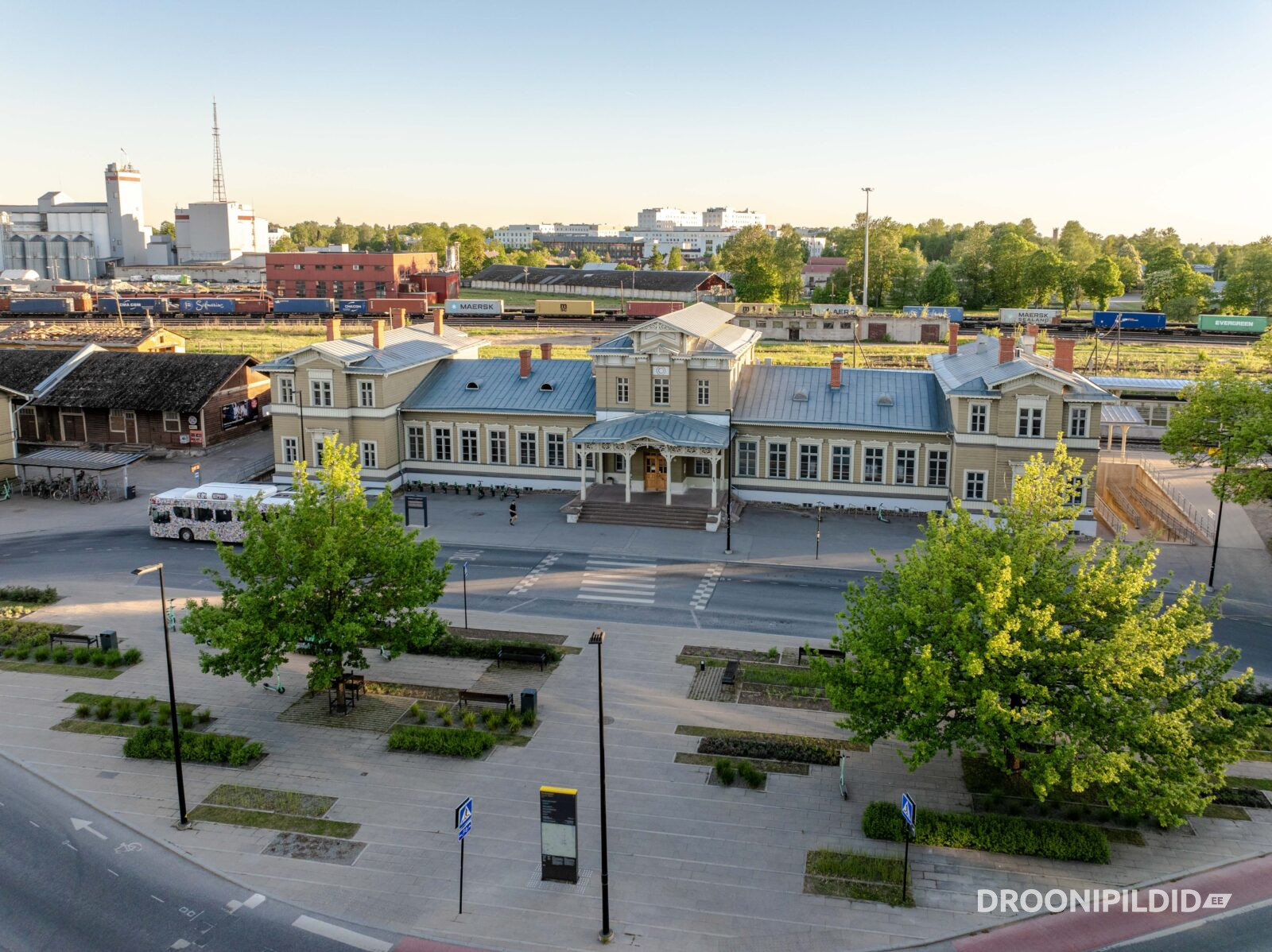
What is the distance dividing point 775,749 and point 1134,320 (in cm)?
11985

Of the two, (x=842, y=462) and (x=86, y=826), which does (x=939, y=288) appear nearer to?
(x=842, y=462)

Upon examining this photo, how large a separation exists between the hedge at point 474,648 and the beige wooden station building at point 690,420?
1657cm

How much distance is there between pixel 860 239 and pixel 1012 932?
159 metres

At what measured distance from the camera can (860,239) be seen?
170 m

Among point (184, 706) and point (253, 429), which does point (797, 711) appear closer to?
point (184, 706)

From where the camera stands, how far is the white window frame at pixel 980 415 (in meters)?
49.0

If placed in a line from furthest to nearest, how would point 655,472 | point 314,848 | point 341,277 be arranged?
point 341,277 → point 655,472 → point 314,848

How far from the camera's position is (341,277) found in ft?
558

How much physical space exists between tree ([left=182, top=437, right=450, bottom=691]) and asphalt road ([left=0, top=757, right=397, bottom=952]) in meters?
5.58

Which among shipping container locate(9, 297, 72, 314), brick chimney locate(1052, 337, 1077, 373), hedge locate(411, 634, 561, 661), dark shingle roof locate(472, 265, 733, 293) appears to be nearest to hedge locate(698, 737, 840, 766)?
hedge locate(411, 634, 561, 661)

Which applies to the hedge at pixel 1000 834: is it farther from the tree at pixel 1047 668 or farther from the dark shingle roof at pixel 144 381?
the dark shingle roof at pixel 144 381

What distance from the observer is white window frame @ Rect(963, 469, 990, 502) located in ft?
162

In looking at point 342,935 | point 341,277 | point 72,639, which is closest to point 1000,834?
point 342,935

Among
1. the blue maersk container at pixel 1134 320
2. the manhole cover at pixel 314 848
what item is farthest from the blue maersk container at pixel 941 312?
the manhole cover at pixel 314 848
